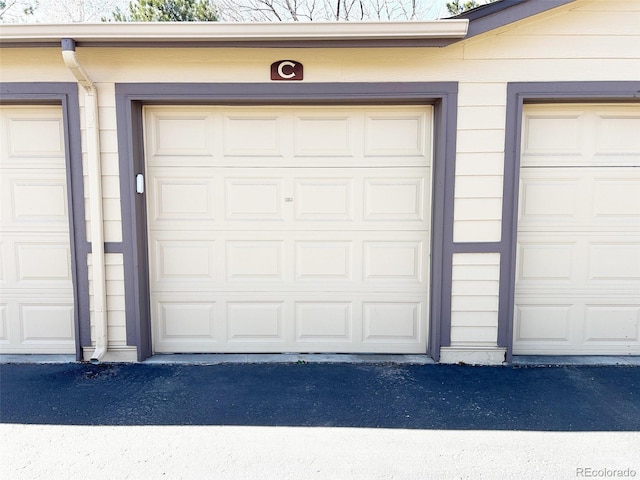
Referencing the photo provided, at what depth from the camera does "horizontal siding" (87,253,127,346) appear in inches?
143

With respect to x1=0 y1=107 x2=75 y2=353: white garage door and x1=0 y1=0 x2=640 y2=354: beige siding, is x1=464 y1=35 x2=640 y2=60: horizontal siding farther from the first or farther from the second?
x1=0 y1=107 x2=75 y2=353: white garage door

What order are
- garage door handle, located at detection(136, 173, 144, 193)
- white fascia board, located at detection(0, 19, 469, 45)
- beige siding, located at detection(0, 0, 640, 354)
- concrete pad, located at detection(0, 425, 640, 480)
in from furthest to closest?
garage door handle, located at detection(136, 173, 144, 193)
beige siding, located at detection(0, 0, 640, 354)
white fascia board, located at detection(0, 19, 469, 45)
concrete pad, located at detection(0, 425, 640, 480)

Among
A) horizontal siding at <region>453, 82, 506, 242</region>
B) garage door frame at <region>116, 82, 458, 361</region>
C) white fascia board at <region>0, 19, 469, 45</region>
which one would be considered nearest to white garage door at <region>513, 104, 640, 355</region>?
horizontal siding at <region>453, 82, 506, 242</region>

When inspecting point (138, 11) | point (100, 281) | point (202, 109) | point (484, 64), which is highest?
point (138, 11)

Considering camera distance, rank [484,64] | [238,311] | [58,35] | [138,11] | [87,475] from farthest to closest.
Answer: [138,11], [238,311], [484,64], [58,35], [87,475]

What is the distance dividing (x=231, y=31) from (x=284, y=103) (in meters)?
0.69

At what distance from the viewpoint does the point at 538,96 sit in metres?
3.43

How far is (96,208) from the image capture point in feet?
11.5

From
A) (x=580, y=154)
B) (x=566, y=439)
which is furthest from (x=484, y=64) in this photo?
(x=566, y=439)

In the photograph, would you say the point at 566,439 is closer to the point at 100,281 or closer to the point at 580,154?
the point at 580,154

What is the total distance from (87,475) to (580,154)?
13.3 feet

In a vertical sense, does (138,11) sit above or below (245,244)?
above

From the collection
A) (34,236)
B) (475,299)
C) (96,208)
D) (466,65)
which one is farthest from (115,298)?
(466,65)

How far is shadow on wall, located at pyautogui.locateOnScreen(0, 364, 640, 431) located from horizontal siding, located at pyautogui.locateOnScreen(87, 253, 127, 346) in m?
0.24
